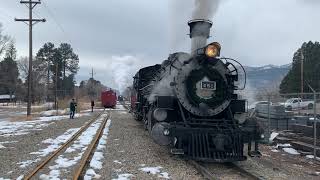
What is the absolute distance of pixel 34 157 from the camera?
11.7 metres

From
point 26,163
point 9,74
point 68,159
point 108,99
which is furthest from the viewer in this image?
point 9,74

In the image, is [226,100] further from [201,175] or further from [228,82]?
[201,175]

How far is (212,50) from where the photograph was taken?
10875 millimetres

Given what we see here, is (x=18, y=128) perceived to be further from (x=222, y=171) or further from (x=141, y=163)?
(x=222, y=171)

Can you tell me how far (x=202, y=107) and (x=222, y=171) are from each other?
1887 mm

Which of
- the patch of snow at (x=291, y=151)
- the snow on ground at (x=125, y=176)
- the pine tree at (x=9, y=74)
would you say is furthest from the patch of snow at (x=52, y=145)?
the pine tree at (x=9, y=74)

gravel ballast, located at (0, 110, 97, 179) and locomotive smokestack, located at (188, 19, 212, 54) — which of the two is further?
locomotive smokestack, located at (188, 19, 212, 54)

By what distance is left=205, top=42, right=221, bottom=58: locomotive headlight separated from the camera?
35.5 ft

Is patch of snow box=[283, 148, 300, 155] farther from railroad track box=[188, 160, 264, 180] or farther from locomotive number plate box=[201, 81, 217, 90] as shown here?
locomotive number plate box=[201, 81, 217, 90]

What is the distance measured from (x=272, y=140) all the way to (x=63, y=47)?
104726mm

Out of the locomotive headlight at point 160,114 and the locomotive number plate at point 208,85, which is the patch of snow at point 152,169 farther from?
the locomotive number plate at point 208,85

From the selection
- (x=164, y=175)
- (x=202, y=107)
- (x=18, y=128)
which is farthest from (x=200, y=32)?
(x=18, y=128)

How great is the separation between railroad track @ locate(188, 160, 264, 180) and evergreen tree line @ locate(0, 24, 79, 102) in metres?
65.8

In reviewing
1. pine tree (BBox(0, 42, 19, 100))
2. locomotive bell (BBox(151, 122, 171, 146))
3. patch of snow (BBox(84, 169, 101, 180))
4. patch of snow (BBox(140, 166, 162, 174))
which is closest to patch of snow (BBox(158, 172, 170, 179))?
patch of snow (BBox(140, 166, 162, 174))
